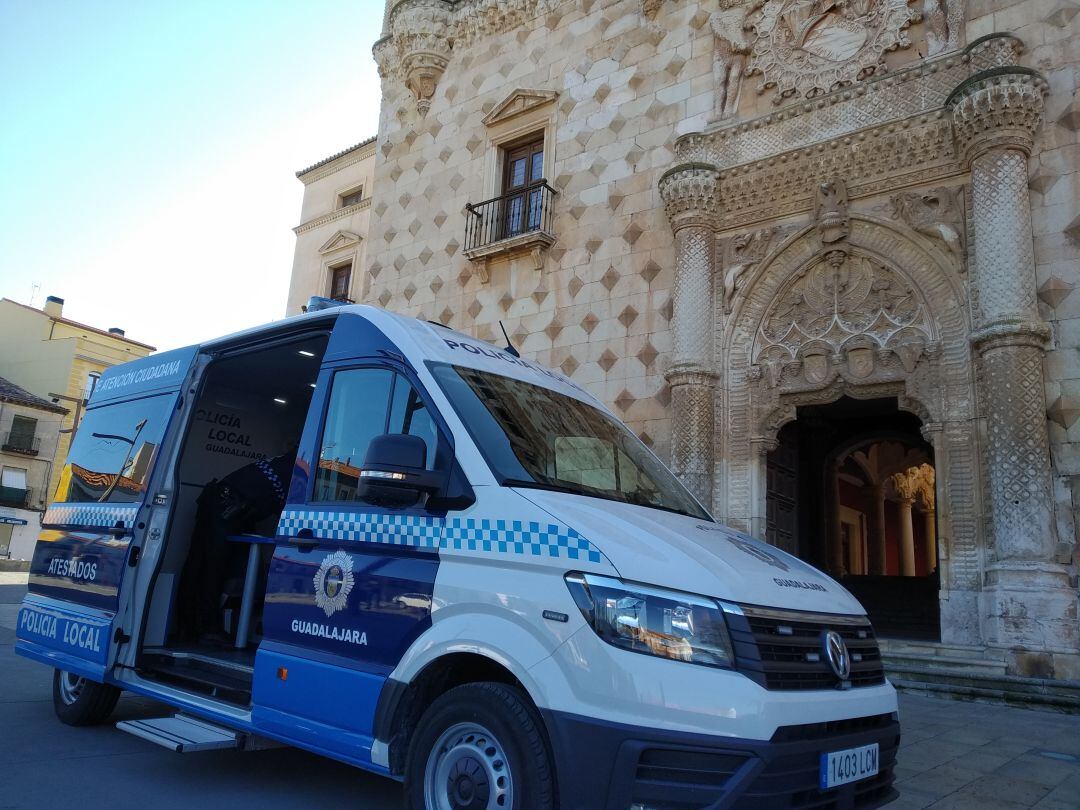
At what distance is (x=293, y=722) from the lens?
12.5 ft

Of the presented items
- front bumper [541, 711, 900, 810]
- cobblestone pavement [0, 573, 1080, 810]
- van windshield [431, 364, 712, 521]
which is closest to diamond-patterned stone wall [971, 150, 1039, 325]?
cobblestone pavement [0, 573, 1080, 810]

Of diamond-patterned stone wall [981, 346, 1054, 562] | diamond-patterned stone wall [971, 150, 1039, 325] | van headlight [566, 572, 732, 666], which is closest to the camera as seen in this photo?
van headlight [566, 572, 732, 666]

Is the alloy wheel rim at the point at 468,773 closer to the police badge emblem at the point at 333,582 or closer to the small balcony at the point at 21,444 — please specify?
the police badge emblem at the point at 333,582

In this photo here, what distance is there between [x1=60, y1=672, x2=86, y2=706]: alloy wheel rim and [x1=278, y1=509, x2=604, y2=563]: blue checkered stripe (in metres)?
2.79

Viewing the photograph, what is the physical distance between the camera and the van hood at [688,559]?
2.94 metres

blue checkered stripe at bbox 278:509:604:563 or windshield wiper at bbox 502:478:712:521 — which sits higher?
windshield wiper at bbox 502:478:712:521

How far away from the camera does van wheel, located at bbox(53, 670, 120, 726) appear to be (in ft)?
18.2

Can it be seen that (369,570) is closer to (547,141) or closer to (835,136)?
(835,136)

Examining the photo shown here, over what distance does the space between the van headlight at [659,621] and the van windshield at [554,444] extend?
28.5 inches

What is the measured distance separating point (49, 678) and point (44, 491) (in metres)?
40.2

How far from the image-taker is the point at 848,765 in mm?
3016

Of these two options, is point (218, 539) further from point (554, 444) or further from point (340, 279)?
point (340, 279)

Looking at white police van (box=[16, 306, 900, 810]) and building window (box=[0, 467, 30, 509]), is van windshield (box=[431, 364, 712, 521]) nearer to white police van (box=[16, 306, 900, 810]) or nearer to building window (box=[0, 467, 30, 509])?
white police van (box=[16, 306, 900, 810])

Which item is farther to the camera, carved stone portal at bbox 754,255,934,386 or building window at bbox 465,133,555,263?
building window at bbox 465,133,555,263
